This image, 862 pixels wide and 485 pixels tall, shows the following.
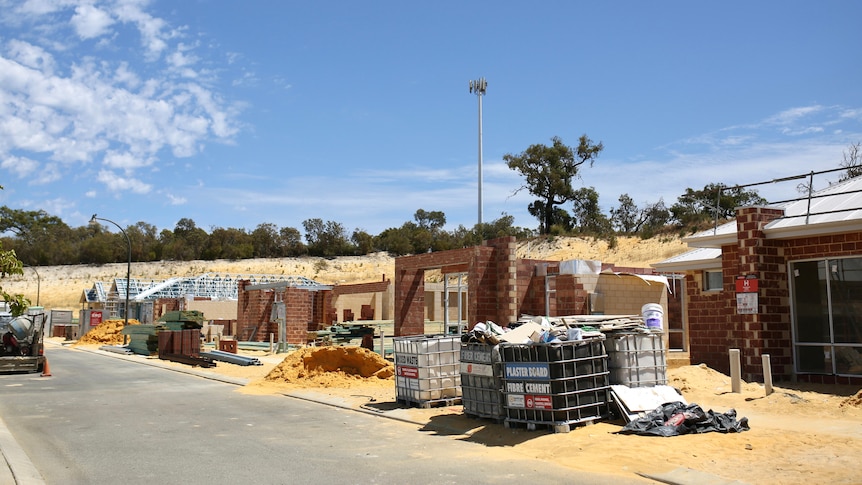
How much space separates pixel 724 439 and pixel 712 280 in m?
10.4

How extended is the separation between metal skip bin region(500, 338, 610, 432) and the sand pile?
4018 cm

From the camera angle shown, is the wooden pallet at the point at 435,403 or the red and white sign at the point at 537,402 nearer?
the red and white sign at the point at 537,402

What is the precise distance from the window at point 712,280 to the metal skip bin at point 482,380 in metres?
9.89

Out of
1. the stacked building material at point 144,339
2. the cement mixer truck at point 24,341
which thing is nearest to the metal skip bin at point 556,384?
the cement mixer truck at point 24,341

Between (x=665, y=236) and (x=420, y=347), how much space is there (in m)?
46.4

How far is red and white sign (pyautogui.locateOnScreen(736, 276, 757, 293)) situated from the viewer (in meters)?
15.6

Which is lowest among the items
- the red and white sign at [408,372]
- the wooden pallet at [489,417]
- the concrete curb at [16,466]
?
the concrete curb at [16,466]

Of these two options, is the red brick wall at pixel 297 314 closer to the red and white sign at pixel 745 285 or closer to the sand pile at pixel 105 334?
the sand pile at pixel 105 334

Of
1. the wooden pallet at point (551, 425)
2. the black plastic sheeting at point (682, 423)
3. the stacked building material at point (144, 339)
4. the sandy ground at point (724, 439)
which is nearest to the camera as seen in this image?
the sandy ground at point (724, 439)

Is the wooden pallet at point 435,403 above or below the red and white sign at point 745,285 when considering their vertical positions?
below

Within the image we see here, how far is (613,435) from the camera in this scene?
33.7ft

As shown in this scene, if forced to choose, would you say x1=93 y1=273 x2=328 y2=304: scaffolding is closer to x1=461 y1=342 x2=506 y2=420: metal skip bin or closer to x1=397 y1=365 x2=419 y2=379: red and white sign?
x1=397 y1=365 x2=419 y2=379: red and white sign

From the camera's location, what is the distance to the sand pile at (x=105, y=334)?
4550 cm

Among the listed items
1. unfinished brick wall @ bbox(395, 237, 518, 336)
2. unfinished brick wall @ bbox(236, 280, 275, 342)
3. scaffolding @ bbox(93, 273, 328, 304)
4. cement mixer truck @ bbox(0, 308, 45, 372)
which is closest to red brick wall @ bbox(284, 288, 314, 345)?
unfinished brick wall @ bbox(236, 280, 275, 342)
